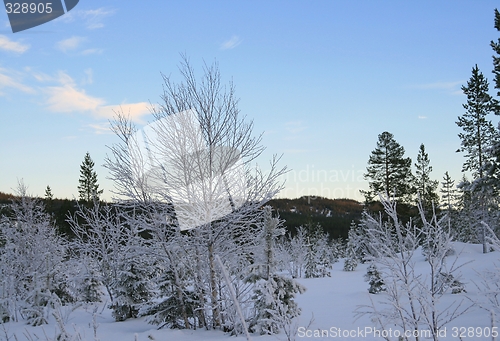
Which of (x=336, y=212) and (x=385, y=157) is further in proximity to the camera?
(x=336, y=212)

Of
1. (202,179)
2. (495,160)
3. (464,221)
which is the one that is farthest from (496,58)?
(464,221)

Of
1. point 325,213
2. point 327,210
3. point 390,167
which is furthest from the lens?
point 327,210

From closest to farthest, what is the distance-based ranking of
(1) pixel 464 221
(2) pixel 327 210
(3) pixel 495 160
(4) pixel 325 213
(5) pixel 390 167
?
(3) pixel 495 160
(5) pixel 390 167
(1) pixel 464 221
(4) pixel 325 213
(2) pixel 327 210

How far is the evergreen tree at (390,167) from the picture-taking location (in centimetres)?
3291

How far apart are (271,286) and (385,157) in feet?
88.0

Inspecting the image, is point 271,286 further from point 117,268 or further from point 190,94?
point 117,268

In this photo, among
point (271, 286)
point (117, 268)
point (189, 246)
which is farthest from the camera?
point (117, 268)

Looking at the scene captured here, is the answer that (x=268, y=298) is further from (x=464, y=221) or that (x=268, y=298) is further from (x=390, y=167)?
(x=464, y=221)

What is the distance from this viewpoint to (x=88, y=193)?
4184 cm

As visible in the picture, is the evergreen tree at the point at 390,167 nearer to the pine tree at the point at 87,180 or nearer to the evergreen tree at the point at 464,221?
the evergreen tree at the point at 464,221

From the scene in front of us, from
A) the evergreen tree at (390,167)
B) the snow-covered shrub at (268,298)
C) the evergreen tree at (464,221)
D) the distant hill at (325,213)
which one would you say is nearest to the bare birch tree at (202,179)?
the snow-covered shrub at (268,298)

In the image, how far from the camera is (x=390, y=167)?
33438 mm

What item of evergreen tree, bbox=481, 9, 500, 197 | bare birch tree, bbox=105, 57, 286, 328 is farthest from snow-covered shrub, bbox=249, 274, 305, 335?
evergreen tree, bbox=481, 9, 500, 197

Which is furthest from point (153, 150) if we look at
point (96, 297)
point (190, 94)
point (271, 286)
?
point (96, 297)
